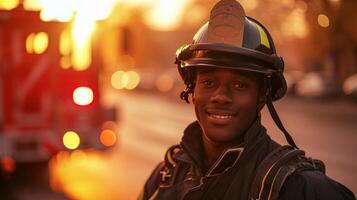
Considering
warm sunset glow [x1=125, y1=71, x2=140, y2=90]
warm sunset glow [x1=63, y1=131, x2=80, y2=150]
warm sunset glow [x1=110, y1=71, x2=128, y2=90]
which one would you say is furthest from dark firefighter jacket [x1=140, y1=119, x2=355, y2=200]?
warm sunset glow [x1=110, y1=71, x2=128, y2=90]

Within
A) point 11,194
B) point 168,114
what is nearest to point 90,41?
point 11,194

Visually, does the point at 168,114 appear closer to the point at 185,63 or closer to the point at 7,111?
the point at 7,111

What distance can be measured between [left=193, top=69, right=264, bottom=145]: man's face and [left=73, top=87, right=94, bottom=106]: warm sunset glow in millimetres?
7045

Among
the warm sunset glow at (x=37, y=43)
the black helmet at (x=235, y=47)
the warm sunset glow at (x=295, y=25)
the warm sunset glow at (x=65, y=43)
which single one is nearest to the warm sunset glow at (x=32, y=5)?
the warm sunset glow at (x=37, y=43)

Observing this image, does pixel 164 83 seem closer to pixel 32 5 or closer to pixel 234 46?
pixel 32 5

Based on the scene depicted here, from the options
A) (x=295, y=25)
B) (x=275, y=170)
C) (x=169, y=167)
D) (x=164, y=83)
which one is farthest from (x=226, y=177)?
(x=164, y=83)

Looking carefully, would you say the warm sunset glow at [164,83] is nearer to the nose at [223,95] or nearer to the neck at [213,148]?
the neck at [213,148]

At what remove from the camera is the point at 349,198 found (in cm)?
205

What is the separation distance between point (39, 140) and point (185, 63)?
21.8 ft

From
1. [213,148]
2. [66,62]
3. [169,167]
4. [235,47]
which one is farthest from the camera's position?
[66,62]

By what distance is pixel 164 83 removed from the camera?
49812 mm

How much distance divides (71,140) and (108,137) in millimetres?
582

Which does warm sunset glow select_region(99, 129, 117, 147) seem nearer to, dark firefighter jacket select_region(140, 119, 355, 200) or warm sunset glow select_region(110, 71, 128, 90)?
dark firefighter jacket select_region(140, 119, 355, 200)

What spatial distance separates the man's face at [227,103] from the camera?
7.38 feet
